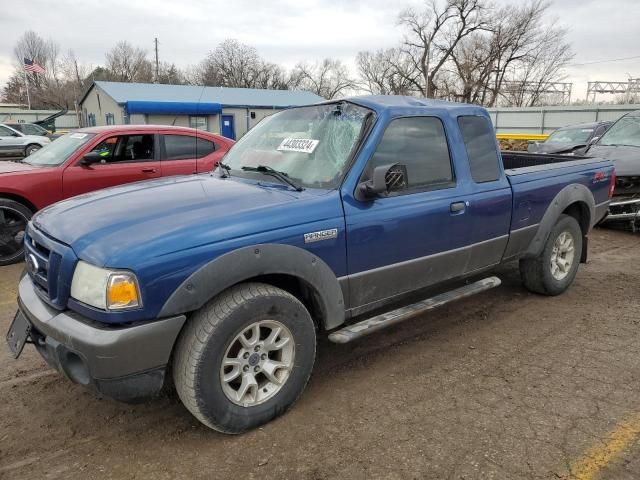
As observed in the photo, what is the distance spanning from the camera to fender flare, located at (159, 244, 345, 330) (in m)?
2.48

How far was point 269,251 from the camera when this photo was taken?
274 centimetres

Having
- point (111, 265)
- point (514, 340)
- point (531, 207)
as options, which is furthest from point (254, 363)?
point (531, 207)

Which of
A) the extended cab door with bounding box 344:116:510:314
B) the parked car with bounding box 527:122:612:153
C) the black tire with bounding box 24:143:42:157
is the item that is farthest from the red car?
the black tire with bounding box 24:143:42:157

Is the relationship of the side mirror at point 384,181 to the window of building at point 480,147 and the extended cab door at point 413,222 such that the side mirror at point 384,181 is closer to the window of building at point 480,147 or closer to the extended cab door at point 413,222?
the extended cab door at point 413,222

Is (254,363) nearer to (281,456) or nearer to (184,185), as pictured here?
(281,456)

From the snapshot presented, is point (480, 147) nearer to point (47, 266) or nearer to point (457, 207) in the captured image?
point (457, 207)

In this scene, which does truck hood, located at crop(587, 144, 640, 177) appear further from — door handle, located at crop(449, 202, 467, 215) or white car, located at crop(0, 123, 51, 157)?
white car, located at crop(0, 123, 51, 157)

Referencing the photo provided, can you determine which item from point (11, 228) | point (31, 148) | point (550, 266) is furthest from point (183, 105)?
point (550, 266)

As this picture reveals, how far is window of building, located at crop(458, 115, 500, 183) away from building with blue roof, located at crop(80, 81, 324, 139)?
25.9 m

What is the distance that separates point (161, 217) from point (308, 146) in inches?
48.3

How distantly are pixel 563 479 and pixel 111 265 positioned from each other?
2.45 metres

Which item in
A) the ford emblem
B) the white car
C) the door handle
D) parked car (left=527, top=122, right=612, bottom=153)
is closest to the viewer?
the ford emblem

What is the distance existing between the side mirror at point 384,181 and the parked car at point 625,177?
18.8 feet

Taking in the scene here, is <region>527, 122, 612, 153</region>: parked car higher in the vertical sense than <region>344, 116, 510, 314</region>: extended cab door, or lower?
higher
